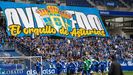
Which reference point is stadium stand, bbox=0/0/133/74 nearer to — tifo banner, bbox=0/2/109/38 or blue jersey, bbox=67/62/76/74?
tifo banner, bbox=0/2/109/38

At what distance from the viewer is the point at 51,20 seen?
137 feet

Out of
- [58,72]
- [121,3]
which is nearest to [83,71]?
[58,72]

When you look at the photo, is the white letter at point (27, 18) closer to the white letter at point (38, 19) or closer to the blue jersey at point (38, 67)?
the white letter at point (38, 19)

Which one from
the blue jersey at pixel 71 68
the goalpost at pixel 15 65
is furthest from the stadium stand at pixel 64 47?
the goalpost at pixel 15 65

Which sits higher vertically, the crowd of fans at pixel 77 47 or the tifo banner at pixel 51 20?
the tifo banner at pixel 51 20

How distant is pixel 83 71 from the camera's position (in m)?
26.9

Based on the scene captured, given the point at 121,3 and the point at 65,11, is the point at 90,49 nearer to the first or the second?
the point at 65,11

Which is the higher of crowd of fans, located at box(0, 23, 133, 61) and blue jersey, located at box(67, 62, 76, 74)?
blue jersey, located at box(67, 62, 76, 74)

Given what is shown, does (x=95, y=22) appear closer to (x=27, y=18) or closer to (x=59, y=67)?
(x=27, y=18)

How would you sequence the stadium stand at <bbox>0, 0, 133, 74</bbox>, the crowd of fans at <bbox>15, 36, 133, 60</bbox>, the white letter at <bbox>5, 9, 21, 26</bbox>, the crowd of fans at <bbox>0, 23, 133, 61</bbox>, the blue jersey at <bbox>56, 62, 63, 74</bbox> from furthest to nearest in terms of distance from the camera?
1. the white letter at <bbox>5, 9, 21, 26</bbox>
2. the crowd of fans at <bbox>15, 36, 133, 60</bbox>
3. the crowd of fans at <bbox>0, 23, 133, 61</bbox>
4. the stadium stand at <bbox>0, 0, 133, 74</bbox>
5. the blue jersey at <bbox>56, 62, 63, 74</bbox>

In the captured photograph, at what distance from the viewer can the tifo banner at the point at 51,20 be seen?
38.9m

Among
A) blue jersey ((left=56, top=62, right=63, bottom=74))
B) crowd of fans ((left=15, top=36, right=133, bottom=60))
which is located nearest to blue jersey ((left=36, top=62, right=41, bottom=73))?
blue jersey ((left=56, top=62, right=63, bottom=74))

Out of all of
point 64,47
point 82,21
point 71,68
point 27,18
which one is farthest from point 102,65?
point 82,21

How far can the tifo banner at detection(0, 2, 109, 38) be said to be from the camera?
38.9m
